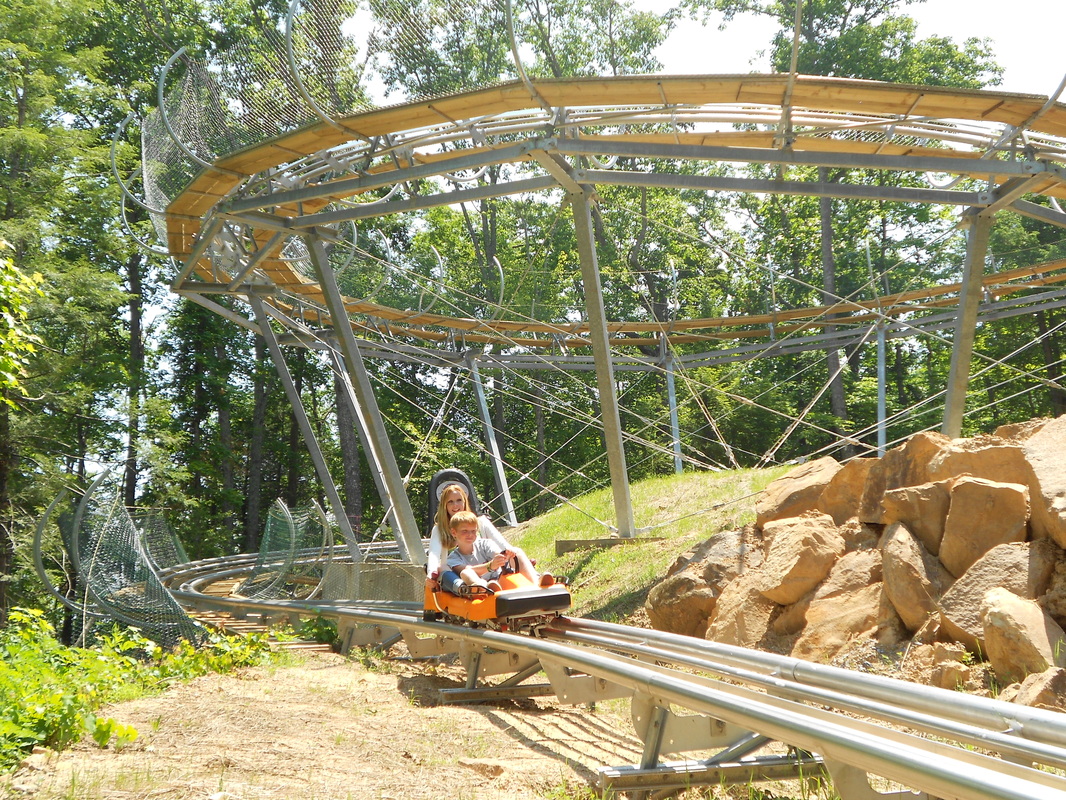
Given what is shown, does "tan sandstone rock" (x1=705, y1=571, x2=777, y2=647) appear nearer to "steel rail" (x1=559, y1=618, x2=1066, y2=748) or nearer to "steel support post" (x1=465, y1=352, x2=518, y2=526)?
"steel rail" (x1=559, y1=618, x2=1066, y2=748)

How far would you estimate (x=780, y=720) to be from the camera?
3574 millimetres

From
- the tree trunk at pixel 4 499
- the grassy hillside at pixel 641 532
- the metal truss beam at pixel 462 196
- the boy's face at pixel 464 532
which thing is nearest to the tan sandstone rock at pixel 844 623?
the boy's face at pixel 464 532

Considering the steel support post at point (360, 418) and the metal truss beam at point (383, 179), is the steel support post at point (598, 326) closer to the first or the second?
the metal truss beam at point (383, 179)

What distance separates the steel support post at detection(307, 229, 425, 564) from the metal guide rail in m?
4.26

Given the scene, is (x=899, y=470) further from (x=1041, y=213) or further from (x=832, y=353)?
(x=832, y=353)

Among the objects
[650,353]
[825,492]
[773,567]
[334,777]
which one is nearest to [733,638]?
[773,567]

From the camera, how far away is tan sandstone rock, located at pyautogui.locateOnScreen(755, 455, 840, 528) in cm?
851

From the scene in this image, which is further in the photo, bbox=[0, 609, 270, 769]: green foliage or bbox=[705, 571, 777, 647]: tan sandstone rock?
bbox=[705, 571, 777, 647]: tan sandstone rock

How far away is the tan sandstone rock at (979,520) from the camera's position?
618cm

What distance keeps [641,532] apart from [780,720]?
29.4 feet

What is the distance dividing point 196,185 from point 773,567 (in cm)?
729

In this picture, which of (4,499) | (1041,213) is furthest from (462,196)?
(4,499)

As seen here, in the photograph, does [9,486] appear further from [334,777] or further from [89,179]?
[334,777]

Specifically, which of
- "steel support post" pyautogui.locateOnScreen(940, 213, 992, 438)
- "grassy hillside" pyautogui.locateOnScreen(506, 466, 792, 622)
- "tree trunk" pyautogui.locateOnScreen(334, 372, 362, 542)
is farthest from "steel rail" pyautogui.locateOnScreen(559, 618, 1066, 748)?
"tree trunk" pyautogui.locateOnScreen(334, 372, 362, 542)
